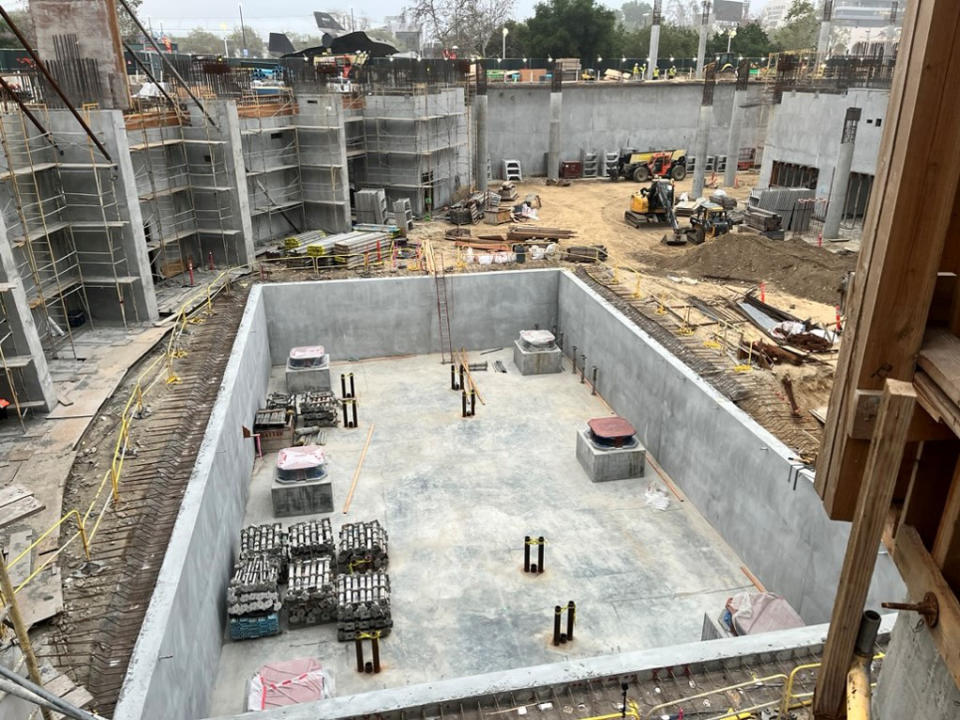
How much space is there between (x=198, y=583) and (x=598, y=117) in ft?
140

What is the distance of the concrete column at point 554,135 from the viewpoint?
43406 millimetres

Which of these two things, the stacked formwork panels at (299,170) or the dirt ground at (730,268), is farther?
the stacked formwork panels at (299,170)

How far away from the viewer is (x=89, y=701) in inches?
303

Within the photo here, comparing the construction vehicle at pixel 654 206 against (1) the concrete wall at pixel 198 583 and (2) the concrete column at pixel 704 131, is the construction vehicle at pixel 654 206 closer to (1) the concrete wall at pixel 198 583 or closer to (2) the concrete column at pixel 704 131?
(2) the concrete column at pixel 704 131

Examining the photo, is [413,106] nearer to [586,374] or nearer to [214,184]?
[214,184]

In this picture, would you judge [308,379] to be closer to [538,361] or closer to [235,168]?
[538,361]

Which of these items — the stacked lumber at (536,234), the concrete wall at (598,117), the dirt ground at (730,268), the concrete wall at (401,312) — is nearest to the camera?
the dirt ground at (730,268)

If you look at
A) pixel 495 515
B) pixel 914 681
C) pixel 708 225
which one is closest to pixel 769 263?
pixel 708 225

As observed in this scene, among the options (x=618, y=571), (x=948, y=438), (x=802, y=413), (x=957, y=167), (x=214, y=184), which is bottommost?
(x=618, y=571)

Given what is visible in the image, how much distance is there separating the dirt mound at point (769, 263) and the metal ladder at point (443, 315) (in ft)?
29.6

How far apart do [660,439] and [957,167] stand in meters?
15.3

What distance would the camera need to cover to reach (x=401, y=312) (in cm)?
2350

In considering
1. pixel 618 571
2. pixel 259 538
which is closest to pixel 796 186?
pixel 618 571

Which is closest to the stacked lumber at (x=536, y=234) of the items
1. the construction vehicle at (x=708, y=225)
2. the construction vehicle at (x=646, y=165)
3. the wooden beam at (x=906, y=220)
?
the construction vehicle at (x=708, y=225)
